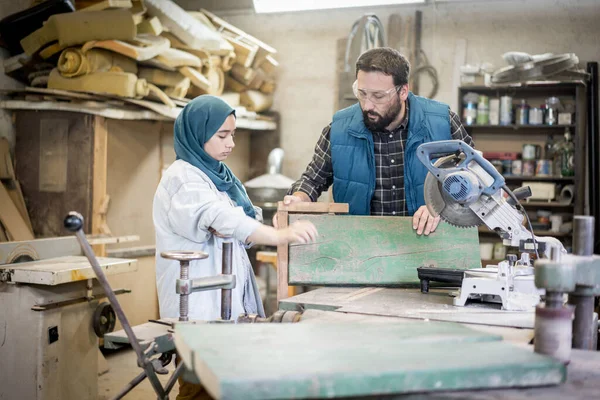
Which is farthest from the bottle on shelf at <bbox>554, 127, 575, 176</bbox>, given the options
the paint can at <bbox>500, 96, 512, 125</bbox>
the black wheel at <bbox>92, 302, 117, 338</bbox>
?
the black wheel at <bbox>92, 302, 117, 338</bbox>

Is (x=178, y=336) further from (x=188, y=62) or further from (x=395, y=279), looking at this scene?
(x=188, y=62)

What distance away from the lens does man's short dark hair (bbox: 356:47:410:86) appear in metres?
2.58

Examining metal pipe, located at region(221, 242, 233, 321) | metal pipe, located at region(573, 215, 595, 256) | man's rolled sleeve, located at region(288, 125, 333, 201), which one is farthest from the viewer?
man's rolled sleeve, located at region(288, 125, 333, 201)

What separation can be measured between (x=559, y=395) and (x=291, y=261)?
1.35 m

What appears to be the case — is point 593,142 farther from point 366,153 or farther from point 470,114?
point 366,153

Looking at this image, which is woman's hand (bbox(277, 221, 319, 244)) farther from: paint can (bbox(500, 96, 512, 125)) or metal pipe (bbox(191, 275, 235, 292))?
paint can (bbox(500, 96, 512, 125))

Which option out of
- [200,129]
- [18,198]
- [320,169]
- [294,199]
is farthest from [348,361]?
[18,198]

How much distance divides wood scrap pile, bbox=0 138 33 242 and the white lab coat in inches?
81.3

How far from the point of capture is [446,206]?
2068mm

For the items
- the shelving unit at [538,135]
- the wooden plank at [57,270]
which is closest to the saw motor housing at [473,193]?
the wooden plank at [57,270]

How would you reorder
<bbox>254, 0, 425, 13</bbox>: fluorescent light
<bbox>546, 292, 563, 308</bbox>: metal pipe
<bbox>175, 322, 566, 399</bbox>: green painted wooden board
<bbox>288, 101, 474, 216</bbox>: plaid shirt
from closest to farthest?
<bbox>175, 322, 566, 399</bbox>: green painted wooden board, <bbox>546, 292, 563, 308</bbox>: metal pipe, <bbox>288, 101, 474, 216</bbox>: plaid shirt, <bbox>254, 0, 425, 13</bbox>: fluorescent light

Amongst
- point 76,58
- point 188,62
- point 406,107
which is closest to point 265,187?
point 188,62

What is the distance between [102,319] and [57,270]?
41 cm

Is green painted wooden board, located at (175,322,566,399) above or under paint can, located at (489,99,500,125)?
under
